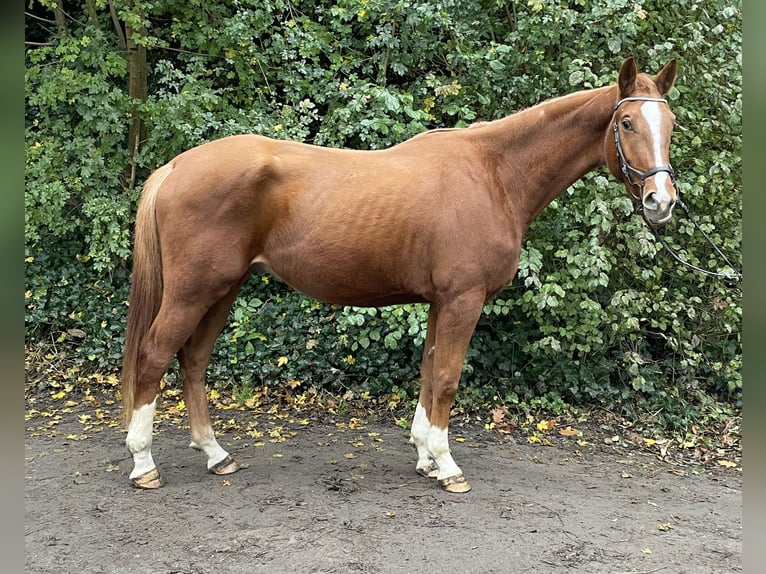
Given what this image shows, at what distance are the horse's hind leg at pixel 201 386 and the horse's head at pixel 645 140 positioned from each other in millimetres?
2411

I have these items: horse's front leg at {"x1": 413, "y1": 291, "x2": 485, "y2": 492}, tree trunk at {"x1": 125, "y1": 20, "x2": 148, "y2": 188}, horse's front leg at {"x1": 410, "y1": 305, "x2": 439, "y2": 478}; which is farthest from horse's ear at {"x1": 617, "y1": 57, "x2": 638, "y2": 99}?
tree trunk at {"x1": 125, "y1": 20, "x2": 148, "y2": 188}

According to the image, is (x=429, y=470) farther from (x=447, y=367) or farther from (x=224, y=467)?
(x=224, y=467)

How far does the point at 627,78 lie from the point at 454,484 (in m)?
2.55

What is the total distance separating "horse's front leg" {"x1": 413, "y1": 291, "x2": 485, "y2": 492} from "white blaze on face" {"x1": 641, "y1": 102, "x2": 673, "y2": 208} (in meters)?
1.09

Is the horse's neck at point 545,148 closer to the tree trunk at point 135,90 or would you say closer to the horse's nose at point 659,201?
the horse's nose at point 659,201

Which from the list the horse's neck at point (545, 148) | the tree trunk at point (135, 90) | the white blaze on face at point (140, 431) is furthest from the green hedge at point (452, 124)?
the white blaze on face at point (140, 431)

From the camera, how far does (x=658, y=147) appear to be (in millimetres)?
3039

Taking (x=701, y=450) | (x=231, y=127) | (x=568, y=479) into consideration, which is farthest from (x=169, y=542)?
(x=701, y=450)

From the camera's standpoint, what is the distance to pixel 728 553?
3.02 m

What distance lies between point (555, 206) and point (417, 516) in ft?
9.42

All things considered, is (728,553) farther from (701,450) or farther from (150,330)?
(150,330)

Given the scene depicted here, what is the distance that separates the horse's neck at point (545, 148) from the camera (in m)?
3.46

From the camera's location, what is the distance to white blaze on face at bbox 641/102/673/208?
2953 millimetres

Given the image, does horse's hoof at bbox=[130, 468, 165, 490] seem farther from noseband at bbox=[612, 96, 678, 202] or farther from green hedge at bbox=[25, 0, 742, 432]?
noseband at bbox=[612, 96, 678, 202]
